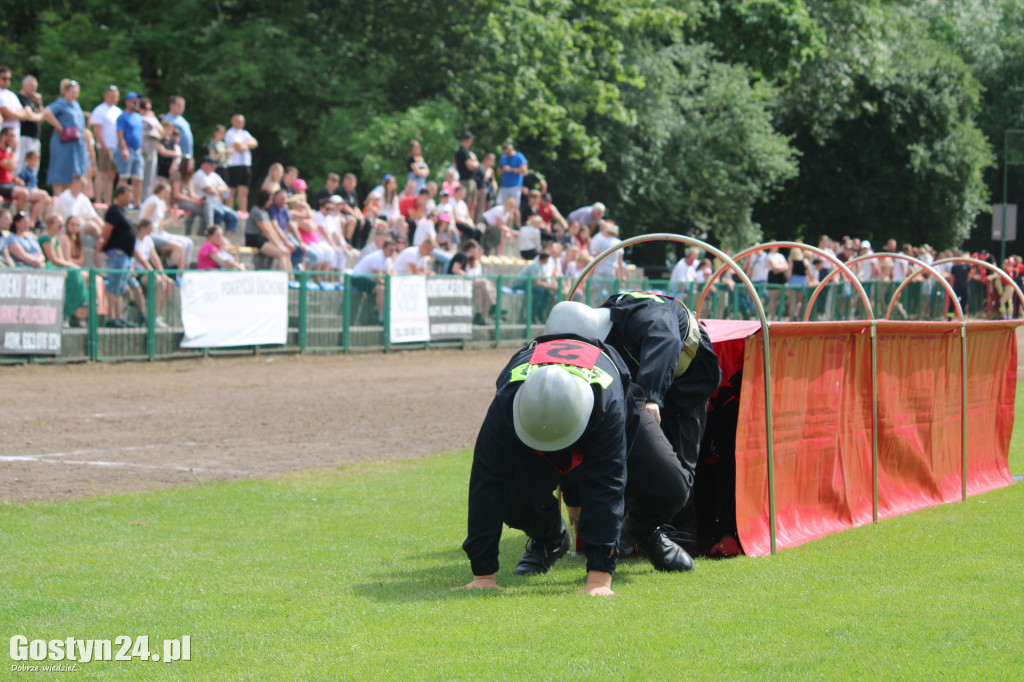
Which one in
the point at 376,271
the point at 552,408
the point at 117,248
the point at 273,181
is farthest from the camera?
the point at 376,271

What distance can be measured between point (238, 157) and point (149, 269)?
5569 mm

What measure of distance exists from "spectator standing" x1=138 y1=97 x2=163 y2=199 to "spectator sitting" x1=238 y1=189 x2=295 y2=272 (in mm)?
1899

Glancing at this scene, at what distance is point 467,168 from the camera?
28.4 meters

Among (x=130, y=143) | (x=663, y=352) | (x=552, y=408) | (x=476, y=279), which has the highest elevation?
(x=130, y=143)

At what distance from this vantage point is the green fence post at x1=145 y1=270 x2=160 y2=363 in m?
18.8

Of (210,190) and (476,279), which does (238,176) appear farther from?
(476,279)

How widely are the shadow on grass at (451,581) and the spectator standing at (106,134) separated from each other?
15972 millimetres

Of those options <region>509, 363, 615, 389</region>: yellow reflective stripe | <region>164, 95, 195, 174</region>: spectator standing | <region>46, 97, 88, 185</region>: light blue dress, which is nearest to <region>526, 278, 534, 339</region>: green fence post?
<region>164, 95, 195, 174</region>: spectator standing

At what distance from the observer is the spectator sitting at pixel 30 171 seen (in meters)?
19.7

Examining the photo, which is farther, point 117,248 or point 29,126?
point 29,126

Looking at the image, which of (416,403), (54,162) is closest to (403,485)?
(416,403)

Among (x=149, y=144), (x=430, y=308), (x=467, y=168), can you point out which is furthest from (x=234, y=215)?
(x=467, y=168)

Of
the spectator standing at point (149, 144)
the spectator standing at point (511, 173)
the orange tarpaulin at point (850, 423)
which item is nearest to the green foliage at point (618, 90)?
the spectator standing at point (511, 173)

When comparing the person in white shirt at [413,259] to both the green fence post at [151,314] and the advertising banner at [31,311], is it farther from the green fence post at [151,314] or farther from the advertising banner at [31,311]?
the advertising banner at [31,311]
